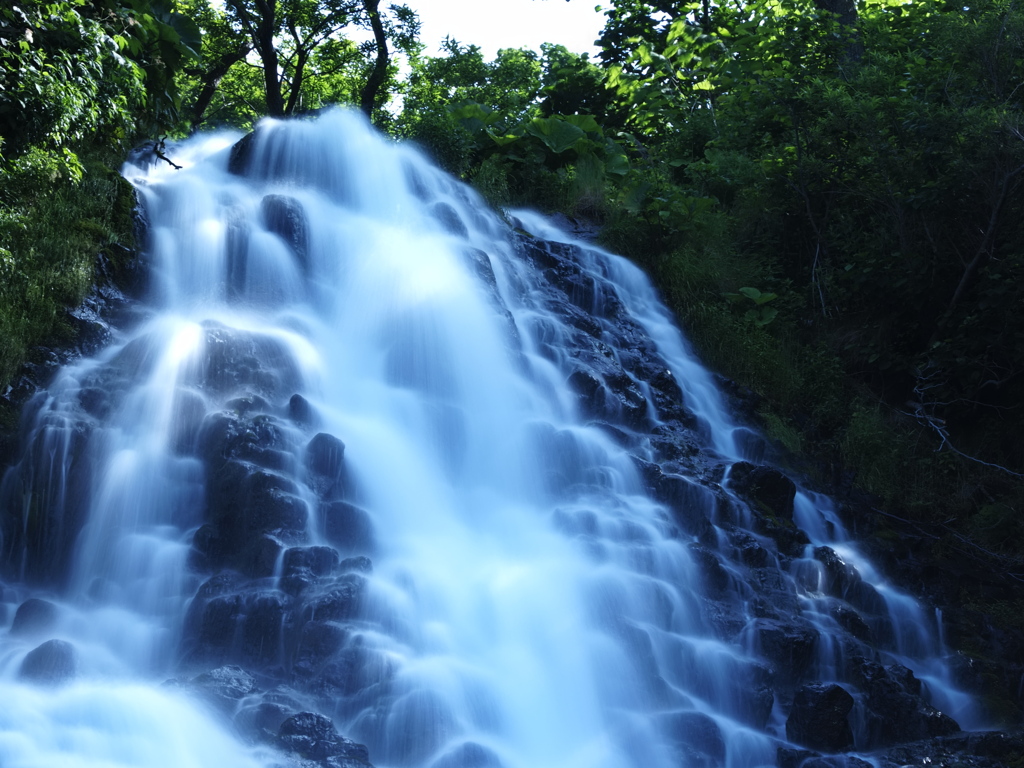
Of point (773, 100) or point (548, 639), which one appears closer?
point (548, 639)

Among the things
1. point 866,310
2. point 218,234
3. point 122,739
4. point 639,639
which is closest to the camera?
point 122,739

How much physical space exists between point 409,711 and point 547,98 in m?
18.2

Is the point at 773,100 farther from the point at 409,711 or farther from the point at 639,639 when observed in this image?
the point at 409,711

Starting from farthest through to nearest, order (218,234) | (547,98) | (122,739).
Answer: (547,98) → (218,234) → (122,739)

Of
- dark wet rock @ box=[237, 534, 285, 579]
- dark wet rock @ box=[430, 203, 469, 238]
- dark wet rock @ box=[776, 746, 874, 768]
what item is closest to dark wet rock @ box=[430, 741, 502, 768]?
dark wet rock @ box=[237, 534, 285, 579]

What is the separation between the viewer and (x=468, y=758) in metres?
4.91

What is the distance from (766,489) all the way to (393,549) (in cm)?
371

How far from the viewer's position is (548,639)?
6.05m

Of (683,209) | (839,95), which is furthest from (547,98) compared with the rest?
(839,95)

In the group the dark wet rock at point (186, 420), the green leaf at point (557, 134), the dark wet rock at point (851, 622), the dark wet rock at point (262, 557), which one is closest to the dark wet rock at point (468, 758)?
the dark wet rock at point (262, 557)

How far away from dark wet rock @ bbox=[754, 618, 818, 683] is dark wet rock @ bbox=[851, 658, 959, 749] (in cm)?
38

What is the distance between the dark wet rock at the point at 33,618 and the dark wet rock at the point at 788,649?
4862 millimetres

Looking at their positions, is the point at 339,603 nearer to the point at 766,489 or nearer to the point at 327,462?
the point at 327,462

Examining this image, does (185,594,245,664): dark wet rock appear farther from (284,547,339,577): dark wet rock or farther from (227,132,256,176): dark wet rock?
(227,132,256,176): dark wet rock
